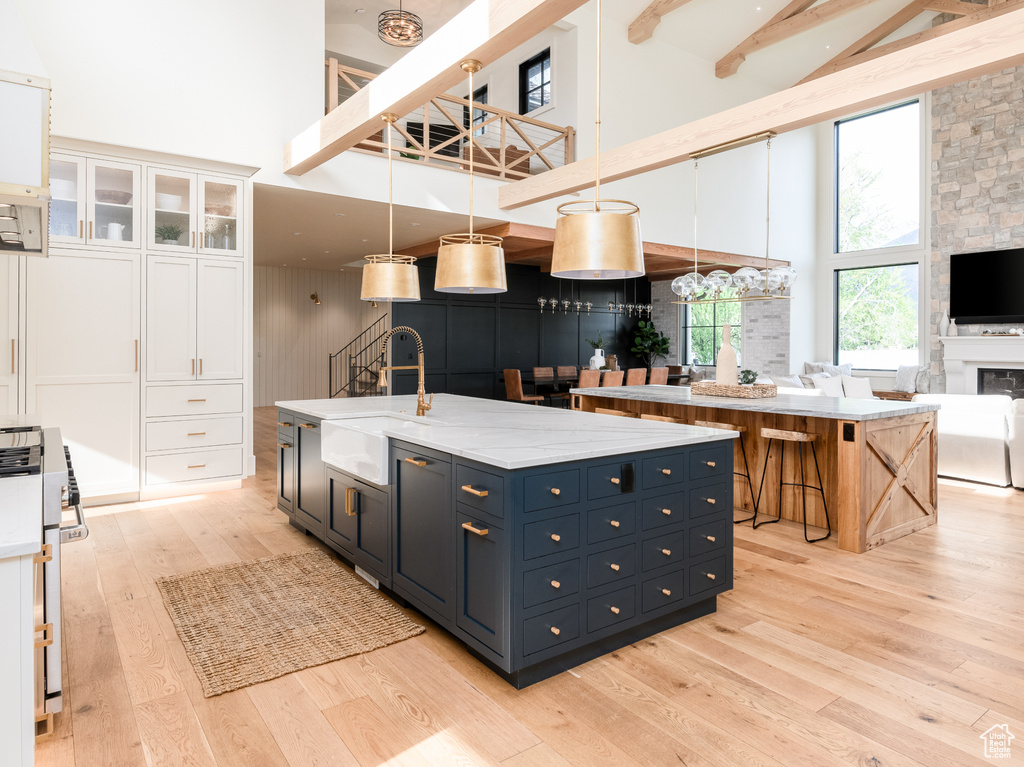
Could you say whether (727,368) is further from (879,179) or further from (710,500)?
(879,179)

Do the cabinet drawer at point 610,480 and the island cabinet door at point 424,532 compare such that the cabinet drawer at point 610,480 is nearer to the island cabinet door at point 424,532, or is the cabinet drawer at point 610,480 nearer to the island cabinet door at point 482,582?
the island cabinet door at point 482,582

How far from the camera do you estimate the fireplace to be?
8.71 meters

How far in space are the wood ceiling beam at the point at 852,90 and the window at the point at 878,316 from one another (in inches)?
265

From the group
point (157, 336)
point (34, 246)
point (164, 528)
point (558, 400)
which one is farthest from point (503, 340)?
point (34, 246)

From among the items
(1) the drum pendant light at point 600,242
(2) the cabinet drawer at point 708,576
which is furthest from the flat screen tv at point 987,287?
(1) the drum pendant light at point 600,242

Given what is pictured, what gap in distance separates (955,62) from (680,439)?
276 cm

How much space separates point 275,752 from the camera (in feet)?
6.54

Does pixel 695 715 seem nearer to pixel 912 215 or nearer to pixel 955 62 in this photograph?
pixel 955 62

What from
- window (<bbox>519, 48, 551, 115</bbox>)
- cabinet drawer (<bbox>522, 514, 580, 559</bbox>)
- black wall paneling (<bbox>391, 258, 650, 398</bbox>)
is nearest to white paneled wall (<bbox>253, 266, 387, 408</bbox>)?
black wall paneling (<bbox>391, 258, 650, 398</bbox>)

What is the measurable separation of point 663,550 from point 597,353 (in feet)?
28.3

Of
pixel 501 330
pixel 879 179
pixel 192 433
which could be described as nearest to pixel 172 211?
pixel 192 433

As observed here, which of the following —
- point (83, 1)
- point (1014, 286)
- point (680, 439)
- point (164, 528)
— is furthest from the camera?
point (1014, 286)

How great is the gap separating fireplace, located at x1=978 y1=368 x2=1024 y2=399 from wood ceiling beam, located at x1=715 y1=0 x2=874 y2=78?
17.8ft

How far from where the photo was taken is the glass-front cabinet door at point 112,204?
4.88 metres
